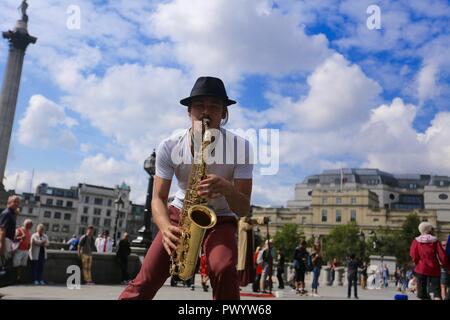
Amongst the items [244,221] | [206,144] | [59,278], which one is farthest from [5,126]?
[206,144]

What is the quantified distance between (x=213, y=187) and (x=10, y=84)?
44.2m

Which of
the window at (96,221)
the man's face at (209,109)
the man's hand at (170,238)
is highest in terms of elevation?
the window at (96,221)

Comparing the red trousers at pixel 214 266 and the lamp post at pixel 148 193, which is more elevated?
the lamp post at pixel 148 193

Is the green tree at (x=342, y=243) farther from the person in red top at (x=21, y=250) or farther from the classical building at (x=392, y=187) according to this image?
the person in red top at (x=21, y=250)

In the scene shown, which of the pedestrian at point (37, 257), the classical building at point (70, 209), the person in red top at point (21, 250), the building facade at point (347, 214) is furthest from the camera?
the classical building at point (70, 209)

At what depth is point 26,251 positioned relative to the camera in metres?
10.1

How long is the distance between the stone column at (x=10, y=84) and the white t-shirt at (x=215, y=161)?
42460 mm

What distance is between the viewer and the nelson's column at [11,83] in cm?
4034

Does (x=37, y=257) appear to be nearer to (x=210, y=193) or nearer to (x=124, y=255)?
(x=124, y=255)

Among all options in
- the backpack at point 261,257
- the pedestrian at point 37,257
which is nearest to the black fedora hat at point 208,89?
the pedestrian at point 37,257

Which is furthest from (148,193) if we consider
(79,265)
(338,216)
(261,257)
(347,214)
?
(338,216)

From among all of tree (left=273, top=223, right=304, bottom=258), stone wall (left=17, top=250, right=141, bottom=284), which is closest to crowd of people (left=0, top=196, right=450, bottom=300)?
stone wall (left=17, top=250, right=141, bottom=284)

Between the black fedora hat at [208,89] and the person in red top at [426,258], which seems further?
the person in red top at [426,258]
